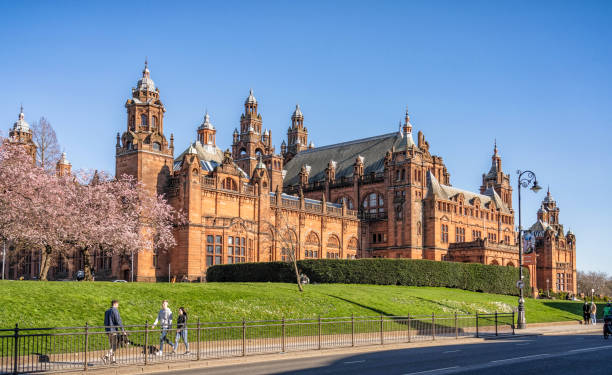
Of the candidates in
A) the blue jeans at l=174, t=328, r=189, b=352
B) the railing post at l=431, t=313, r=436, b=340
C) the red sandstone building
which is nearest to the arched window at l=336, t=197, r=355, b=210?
the red sandstone building

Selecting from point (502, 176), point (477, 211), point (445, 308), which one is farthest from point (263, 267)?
point (502, 176)

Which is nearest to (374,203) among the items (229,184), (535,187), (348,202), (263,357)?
(348,202)

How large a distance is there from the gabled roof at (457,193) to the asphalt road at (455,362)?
5509 cm

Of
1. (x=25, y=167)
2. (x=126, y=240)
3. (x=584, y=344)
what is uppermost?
(x=25, y=167)

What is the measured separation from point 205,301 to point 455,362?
15712 mm

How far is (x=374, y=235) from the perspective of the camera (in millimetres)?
85000

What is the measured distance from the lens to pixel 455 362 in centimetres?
2312

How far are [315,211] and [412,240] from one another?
12.6m

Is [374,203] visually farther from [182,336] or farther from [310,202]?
[182,336]

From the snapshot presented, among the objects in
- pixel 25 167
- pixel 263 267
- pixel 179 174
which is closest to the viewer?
pixel 25 167

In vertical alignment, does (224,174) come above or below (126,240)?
above

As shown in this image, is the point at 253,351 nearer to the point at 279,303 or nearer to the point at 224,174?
the point at 279,303

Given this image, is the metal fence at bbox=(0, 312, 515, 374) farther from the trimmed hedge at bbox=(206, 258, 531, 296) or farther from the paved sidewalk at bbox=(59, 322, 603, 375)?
the trimmed hedge at bbox=(206, 258, 531, 296)

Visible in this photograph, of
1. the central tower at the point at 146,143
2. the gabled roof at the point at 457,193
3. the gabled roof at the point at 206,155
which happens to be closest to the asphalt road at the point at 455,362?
the central tower at the point at 146,143
